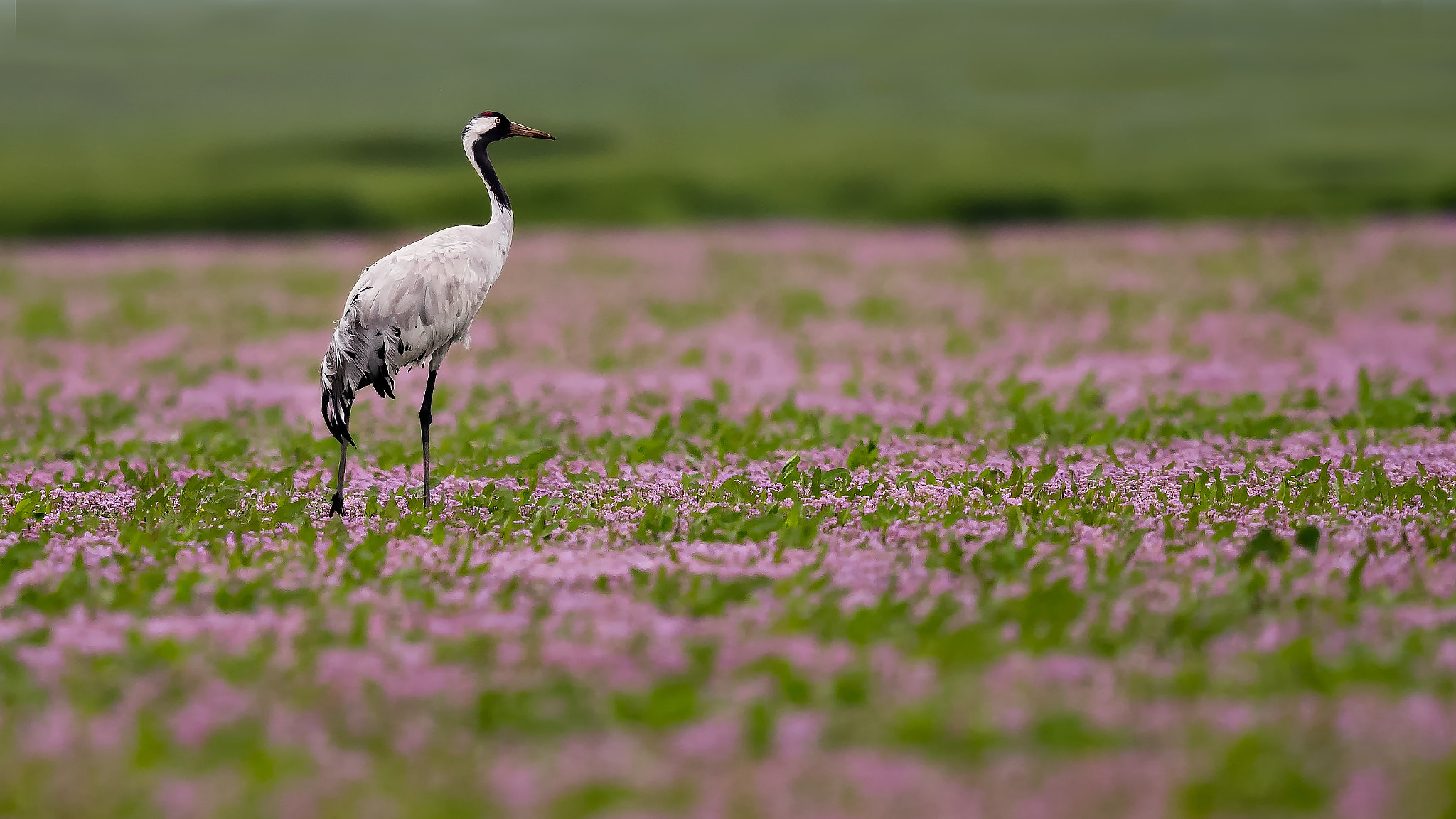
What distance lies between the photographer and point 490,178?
11.7 meters

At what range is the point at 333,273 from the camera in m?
27.8

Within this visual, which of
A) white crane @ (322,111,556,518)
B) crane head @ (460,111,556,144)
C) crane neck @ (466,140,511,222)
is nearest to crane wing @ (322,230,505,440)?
white crane @ (322,111,556,518)

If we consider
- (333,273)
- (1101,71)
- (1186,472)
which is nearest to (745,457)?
(1186,472)

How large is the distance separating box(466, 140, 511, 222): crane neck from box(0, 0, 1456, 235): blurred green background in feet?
83.6

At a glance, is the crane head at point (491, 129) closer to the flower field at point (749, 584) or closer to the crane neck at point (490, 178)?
the crane neck at point (490, 178)

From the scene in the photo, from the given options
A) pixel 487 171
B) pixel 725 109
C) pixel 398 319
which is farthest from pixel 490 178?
pixel 725 109

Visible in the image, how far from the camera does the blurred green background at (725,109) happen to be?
38875 millimetres

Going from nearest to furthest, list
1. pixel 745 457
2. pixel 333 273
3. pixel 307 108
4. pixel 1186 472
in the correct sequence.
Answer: pixel 1186 472 → pixel 745 457 → pixel 333 273 → pixel 307 108

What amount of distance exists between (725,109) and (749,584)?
49.7 metres

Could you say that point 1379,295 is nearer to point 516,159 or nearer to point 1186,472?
point 1186,472

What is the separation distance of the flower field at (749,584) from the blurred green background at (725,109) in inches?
768

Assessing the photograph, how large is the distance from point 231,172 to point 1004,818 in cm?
4170

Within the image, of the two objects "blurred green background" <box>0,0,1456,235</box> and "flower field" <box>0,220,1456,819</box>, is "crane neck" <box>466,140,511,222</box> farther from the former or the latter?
"blurred green background" <box>0,0,1456,235</box>

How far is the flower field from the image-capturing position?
573cm
